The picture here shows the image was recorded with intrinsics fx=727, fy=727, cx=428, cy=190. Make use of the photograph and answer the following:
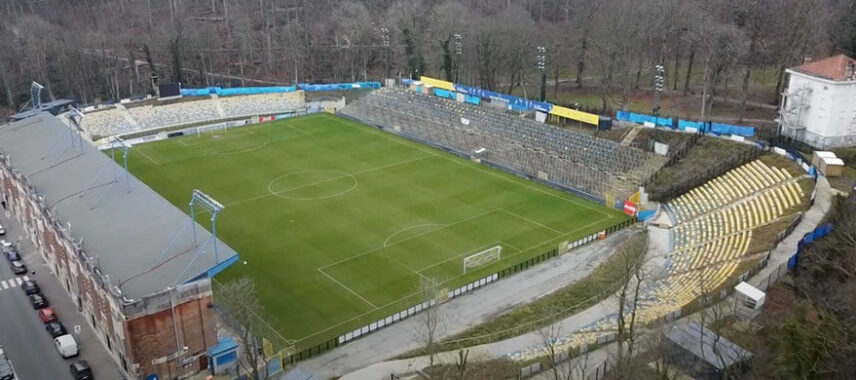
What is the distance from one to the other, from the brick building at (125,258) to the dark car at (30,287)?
142 centimetres

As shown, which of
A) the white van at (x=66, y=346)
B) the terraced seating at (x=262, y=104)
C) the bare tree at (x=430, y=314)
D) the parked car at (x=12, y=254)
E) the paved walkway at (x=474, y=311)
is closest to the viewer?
the paved walkway at (x=474, y=311)

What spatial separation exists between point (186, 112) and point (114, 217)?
147 feet

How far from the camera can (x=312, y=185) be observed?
60125mm

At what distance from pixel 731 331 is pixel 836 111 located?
1285 inches

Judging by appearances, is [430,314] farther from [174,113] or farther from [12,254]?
[174,113]

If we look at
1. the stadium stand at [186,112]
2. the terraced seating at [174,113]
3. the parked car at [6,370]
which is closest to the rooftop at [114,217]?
the parked car at [6,370]

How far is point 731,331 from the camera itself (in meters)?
31.2

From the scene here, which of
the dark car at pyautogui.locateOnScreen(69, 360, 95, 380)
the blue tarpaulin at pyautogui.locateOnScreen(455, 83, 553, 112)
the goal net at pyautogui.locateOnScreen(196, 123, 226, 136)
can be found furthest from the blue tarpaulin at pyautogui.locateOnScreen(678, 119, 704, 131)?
the dark car at pyautogui.locateOnScreen(69, 360, 95, 380)

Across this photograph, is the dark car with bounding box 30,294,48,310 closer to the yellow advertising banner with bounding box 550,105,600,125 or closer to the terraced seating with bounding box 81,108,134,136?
the terraced seating with bounding box 81,108,134,136

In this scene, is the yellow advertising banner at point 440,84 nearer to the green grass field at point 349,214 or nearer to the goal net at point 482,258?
the green grass field at point 349,214

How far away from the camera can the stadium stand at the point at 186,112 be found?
3041 inches

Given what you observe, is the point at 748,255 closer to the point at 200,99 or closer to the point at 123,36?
the point at 200,99

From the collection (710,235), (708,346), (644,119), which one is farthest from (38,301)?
(644,119)

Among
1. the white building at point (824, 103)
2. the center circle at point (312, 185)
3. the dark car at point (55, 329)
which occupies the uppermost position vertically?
the white building at point (824, 103)
